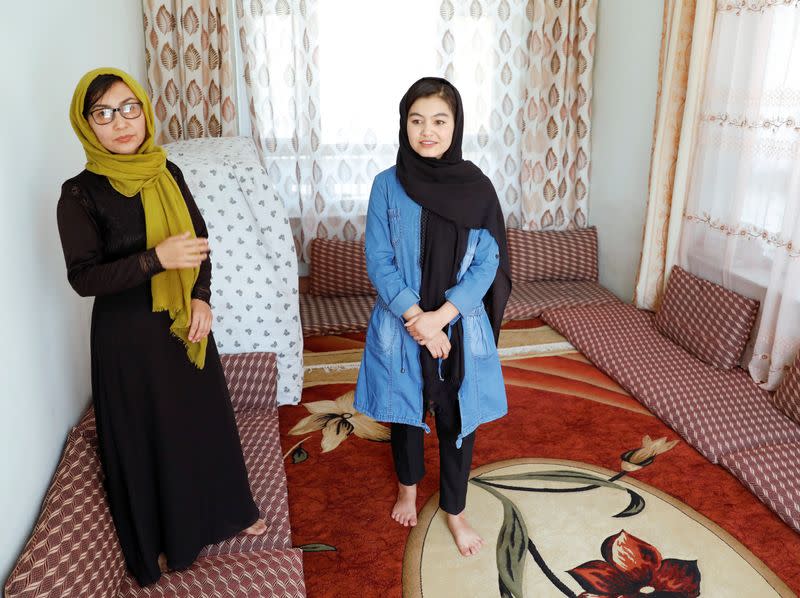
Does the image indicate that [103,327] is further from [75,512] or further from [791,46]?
[791,46]

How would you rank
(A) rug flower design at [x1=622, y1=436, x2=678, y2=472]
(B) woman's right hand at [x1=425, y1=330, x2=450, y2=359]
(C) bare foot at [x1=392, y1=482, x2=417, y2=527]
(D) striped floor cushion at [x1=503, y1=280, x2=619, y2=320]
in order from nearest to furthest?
(B) woman's right hand at [x1=425, y1=330, x2=450, y2=359] → (C) bare foot at [x1=392, y1=482, x2=417, y2=527] → (A) rug flower design at [x1=622, y1=436, x2=678, y2=472] → (D) striped floor cushion at [x1=503, y1=280, x2=619, y2=320]

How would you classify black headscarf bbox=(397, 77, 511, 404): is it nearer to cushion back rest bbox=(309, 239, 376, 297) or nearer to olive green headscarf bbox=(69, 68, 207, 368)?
olive green headscarf bbox=(69, 68, 207, 368)

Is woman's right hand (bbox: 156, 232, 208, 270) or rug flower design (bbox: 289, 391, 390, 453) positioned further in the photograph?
rug flower design (bbox: 289, 391, 390, 453)

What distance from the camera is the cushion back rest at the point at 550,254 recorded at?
13.0ft

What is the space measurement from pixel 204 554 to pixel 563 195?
3121mm

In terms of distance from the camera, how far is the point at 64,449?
1636 mm

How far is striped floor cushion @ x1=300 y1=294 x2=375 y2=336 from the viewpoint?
341cm

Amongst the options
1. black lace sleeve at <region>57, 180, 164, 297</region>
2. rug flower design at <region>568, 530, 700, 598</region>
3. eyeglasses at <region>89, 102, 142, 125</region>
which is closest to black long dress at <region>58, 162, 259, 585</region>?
black lace sleeve at <region>57, 180, 164, 297</region>

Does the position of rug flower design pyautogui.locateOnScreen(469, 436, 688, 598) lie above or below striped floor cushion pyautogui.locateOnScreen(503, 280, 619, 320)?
below

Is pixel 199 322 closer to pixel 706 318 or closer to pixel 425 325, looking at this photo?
pixel 425 325

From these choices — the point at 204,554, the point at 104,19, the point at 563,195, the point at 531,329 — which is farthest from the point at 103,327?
the point at 563,195

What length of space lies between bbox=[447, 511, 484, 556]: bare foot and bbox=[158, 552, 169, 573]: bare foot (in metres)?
0.81

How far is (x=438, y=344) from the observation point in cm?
174

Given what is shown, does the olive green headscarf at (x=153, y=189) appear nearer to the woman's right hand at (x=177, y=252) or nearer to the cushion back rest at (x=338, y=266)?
the woman's right hand at (x=177, y=252)
